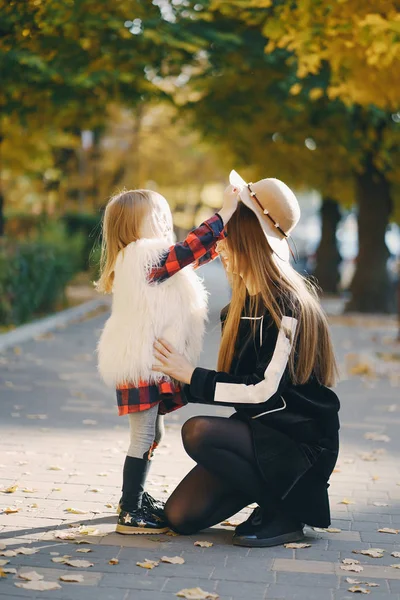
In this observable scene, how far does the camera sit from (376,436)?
7934 mm

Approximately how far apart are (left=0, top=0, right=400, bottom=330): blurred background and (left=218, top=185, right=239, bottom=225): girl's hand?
1.19 m

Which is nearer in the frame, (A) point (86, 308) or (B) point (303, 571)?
(B) point (303, 571)

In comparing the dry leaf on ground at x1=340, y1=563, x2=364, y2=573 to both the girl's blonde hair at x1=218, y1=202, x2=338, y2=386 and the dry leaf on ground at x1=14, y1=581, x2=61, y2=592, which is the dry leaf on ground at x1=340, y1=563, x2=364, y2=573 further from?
the dry leaf on ground at x1=14, y1=581, x2=61, y2=592

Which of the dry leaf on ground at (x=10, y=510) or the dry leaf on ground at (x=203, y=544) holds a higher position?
the dry leaf on ground at (x=203, y=544)

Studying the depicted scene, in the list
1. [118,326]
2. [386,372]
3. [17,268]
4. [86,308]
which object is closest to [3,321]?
[17,268]

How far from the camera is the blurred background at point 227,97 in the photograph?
10023 mm

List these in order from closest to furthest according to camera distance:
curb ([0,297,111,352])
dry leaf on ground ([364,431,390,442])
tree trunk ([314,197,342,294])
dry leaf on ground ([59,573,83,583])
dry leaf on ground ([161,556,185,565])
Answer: dry leaf on ground ([59,573,83,583]) → dry leaf on ground ([161,556,185,565]) → dry leaf on ground ([364,431,390,442]) → curb ([0,297,111,352]) → tree trunk ([314,197,342,294])

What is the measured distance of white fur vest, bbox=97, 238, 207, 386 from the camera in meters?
4.73

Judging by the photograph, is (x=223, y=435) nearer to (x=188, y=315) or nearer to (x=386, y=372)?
(x=188, y=315)

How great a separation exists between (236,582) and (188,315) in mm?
1299

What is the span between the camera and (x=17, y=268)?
1530cm

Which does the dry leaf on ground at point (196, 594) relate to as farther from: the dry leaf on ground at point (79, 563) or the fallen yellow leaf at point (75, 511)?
the fallen yellow leaf at point (75, 511)

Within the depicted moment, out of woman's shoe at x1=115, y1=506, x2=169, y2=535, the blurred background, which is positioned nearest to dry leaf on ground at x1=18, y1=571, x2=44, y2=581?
woman's shoe at x1=115, y1=506, x2=169, y2=535

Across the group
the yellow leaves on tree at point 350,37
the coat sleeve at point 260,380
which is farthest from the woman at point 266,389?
the yellow leaves on tree at point 350,37
